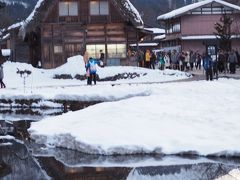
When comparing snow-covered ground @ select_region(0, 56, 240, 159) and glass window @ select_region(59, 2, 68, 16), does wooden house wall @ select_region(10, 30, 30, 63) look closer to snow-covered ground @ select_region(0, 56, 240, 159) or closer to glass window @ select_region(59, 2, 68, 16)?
glass window @ select_region(59, 2, 68, 16)

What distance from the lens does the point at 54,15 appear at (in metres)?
37.2

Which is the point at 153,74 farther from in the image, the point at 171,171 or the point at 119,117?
the point at 171,171

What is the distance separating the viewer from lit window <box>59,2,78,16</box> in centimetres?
3734

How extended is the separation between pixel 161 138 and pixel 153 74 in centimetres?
1935

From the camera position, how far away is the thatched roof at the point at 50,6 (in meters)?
35.8

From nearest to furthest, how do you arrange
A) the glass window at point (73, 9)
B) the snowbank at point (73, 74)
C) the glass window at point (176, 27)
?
the snowbank at point (73, 74)
the glass window at point (73, 9)
the glass window at point (176, 27)

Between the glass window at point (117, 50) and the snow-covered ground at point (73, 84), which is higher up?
the glass window at point (117, 50)

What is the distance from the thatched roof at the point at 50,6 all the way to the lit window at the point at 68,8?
2.64ft

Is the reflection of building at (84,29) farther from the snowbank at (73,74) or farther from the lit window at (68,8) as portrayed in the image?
the snowbank at (73,74)

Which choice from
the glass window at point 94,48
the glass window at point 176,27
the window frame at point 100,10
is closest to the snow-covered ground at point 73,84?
the glass window at point 94,48

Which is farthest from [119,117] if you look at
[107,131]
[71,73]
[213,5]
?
[213,5]

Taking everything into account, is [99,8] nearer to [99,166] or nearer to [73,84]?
[73,84]

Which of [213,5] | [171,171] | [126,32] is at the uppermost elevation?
[213,5]

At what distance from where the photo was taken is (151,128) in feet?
40.1
